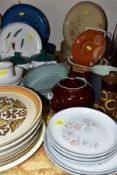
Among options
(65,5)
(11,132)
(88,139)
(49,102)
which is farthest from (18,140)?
(65,5)

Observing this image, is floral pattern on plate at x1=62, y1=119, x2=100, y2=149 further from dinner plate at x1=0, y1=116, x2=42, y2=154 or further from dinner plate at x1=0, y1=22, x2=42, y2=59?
dinner plate at x1=0, y1=22, x2=42, y2=59

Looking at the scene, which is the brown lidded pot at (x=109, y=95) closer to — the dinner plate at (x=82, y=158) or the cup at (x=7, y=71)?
the dinner plate at (x=82, y=158)

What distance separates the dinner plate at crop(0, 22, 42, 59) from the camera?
3.30ft

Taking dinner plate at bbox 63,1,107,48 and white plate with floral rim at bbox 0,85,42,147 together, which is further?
dinner plate at bbox 63,1,107,48

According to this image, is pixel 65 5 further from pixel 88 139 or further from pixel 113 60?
pixel 88 139

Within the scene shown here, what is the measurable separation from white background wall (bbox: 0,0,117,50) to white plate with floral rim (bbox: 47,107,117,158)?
2.02ft

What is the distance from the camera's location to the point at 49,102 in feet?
2.55

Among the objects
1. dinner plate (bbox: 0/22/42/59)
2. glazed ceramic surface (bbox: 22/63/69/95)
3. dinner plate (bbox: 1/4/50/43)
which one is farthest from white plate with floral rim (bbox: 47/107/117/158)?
dinner plate (bbox: 1/4/50/43)

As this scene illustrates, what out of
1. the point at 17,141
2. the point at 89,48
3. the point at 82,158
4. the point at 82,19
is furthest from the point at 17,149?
the point at 82,19

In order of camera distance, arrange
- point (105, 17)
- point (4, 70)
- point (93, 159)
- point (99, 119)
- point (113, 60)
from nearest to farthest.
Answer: point (93, 159)
point (99, 119)
point (4, 70)
point (113, 60)
point (105, 17)

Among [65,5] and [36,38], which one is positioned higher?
[65,5]

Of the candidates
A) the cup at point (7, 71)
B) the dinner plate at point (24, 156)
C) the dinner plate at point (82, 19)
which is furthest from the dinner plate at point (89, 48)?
the dinner plate at point (24, 156)

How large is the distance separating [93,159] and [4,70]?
37 centimetres

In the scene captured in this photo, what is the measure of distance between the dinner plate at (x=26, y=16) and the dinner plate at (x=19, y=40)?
0.31 feet
